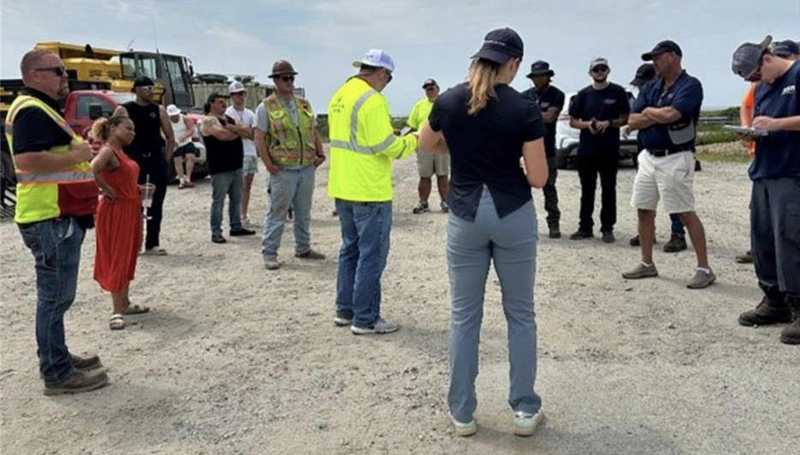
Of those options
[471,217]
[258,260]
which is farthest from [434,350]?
[258,260]

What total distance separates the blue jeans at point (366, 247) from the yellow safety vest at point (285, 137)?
2069 mm

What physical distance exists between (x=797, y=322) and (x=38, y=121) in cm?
487

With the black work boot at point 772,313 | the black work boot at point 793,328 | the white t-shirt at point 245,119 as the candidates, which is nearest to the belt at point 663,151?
the black work boot at point 772,313

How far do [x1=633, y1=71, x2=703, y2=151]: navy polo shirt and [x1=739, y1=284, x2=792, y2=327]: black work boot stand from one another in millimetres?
1614

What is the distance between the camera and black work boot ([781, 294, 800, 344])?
14.8ft

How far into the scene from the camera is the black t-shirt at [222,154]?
835 cm

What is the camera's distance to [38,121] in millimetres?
3760

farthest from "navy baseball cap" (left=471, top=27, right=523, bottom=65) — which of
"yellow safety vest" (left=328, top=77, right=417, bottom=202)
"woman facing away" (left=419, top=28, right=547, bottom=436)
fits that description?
"yellow safety vest" (left=328, top=77, right=417, bottom=202)

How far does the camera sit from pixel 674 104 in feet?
19.1

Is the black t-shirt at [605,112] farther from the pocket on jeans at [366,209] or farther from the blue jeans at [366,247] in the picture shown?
the pocket on jeans at [366,209]

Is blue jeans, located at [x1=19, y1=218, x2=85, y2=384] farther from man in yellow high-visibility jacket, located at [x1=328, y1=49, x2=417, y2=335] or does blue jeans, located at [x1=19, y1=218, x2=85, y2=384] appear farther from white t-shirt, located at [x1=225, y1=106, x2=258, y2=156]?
white t-shirt, located at [x1=225, y1=106, x2=258, y2=156]

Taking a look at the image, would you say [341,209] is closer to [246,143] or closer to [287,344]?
[287,344]

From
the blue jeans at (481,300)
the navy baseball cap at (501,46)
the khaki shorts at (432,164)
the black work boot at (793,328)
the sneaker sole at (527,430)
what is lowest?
the sneaker sole at (527,430)

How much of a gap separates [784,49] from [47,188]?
17.1 ft
